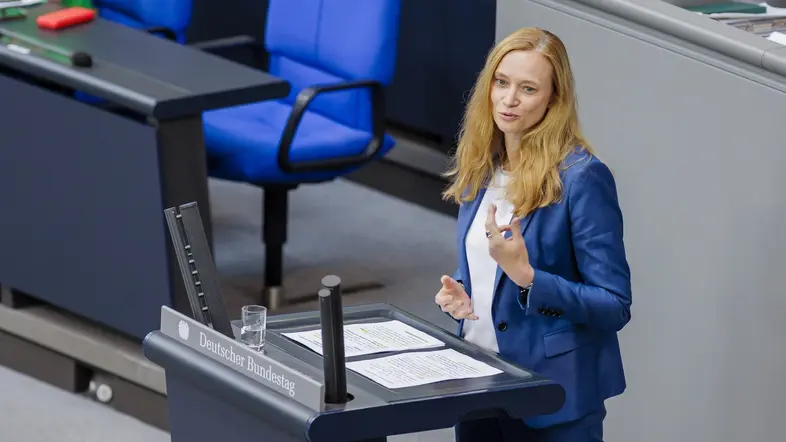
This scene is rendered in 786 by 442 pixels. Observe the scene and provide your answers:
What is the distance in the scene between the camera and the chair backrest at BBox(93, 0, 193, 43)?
595 centimetres

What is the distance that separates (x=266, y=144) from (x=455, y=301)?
2423mm

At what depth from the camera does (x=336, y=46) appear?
542 centimetres

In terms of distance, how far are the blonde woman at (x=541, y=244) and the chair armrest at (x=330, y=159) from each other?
7.22ft

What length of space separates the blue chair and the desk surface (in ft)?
1.36

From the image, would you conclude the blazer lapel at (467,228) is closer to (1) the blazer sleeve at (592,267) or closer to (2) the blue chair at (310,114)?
(1) the blazer sleeve at (592,267)

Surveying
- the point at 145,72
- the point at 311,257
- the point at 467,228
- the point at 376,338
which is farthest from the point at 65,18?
the point at 376,338

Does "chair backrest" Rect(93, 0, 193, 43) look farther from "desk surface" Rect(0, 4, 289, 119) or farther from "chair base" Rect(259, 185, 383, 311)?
"chair base" Rect(259, 185, 383, 311)

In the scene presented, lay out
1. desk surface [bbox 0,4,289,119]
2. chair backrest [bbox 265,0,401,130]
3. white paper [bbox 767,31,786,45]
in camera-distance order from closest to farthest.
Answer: white paper [bbox 767,31,786,45]
desk surface [bbox 0,4,289,119]
chair backrest [bbox 265,0,401,130]

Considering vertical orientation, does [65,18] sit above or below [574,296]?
below

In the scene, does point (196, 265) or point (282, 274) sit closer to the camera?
point (196, 265)

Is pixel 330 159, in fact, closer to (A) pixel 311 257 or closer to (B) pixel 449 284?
(A) pixel 311 257

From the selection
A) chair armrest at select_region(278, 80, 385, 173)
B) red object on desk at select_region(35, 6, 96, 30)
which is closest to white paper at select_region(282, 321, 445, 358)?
chair armrest at select_region(278, 80, 385, 173)

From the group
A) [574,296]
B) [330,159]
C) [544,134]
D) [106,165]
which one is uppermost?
[544,134]

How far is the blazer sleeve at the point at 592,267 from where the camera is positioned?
2.77 meters
